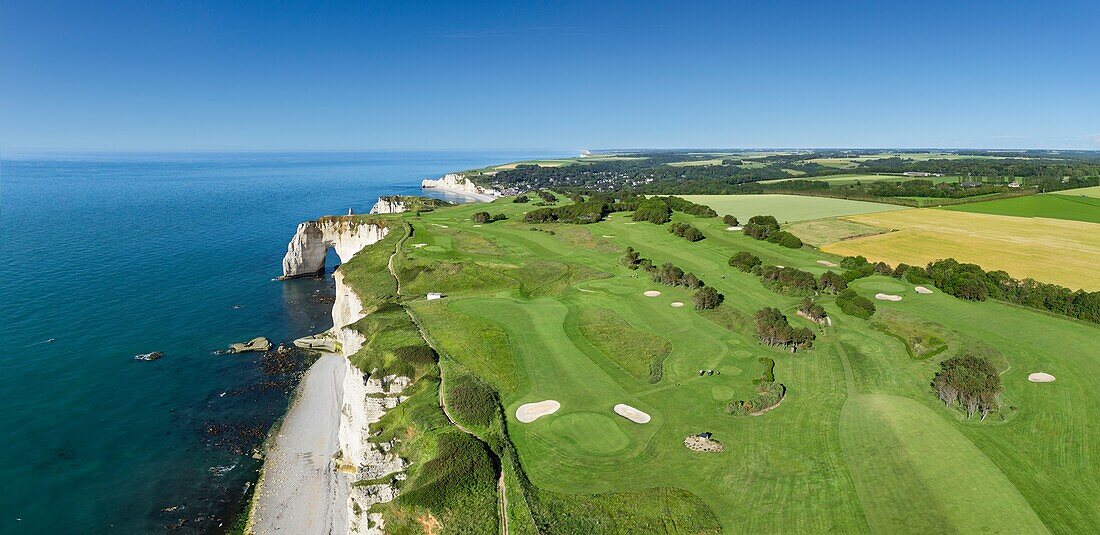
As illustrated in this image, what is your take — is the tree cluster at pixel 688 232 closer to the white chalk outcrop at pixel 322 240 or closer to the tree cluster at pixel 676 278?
the tree cluster at pixel 676 278

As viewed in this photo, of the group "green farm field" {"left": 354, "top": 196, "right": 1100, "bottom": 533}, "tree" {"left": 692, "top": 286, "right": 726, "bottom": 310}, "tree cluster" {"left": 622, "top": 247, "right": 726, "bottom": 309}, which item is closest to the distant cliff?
"tree cluster" {"left": 622, "top": 247, "right": 726, "bottom": 309}

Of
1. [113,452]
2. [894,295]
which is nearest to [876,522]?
[894,295]

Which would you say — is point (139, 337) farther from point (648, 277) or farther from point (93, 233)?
point (93, 233)

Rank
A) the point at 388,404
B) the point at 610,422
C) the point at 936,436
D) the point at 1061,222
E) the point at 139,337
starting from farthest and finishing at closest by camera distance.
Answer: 1. the point at 1061,222
2. the point at 139,337
3. the point at 388,404
4. the point at 610,422
5. the point at 936,436

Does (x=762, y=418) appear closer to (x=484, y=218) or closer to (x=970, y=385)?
(x=970, y=385)

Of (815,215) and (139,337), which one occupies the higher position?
(815,215)

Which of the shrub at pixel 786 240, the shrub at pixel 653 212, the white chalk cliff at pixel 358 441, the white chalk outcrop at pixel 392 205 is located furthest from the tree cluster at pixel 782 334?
the white chalk outcrop at pixel 392 205
